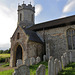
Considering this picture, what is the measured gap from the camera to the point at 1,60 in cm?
2033

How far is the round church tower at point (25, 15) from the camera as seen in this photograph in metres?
21.8

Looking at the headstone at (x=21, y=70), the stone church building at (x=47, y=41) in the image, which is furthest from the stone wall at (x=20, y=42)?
the headstone at (x=21, y=70)

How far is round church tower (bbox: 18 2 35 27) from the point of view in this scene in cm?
2177

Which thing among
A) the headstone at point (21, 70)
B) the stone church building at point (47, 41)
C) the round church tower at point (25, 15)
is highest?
the round church tower at point (25, 15)

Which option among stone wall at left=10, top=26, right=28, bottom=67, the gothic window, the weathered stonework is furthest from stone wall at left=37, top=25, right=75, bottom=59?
stone wall at left=10, top=26, right=28, bottom=67

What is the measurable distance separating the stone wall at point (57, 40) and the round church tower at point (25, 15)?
28.8 ft

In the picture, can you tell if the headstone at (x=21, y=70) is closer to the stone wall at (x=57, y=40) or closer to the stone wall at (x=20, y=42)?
the stone wall at (x=20, y=42)

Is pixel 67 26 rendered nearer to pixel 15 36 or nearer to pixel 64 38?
pixel 64 38

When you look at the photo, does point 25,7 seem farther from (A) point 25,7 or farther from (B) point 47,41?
(B) point 47,41

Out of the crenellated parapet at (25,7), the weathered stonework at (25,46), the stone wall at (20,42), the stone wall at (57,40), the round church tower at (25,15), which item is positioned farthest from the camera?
the crenellated parapet at (25,7)

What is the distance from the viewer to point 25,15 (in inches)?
858

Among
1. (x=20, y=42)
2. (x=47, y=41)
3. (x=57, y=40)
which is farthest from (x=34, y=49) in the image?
(x=57, y=40)

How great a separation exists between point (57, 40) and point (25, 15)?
1214 cm

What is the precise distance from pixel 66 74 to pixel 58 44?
8.02 metres
